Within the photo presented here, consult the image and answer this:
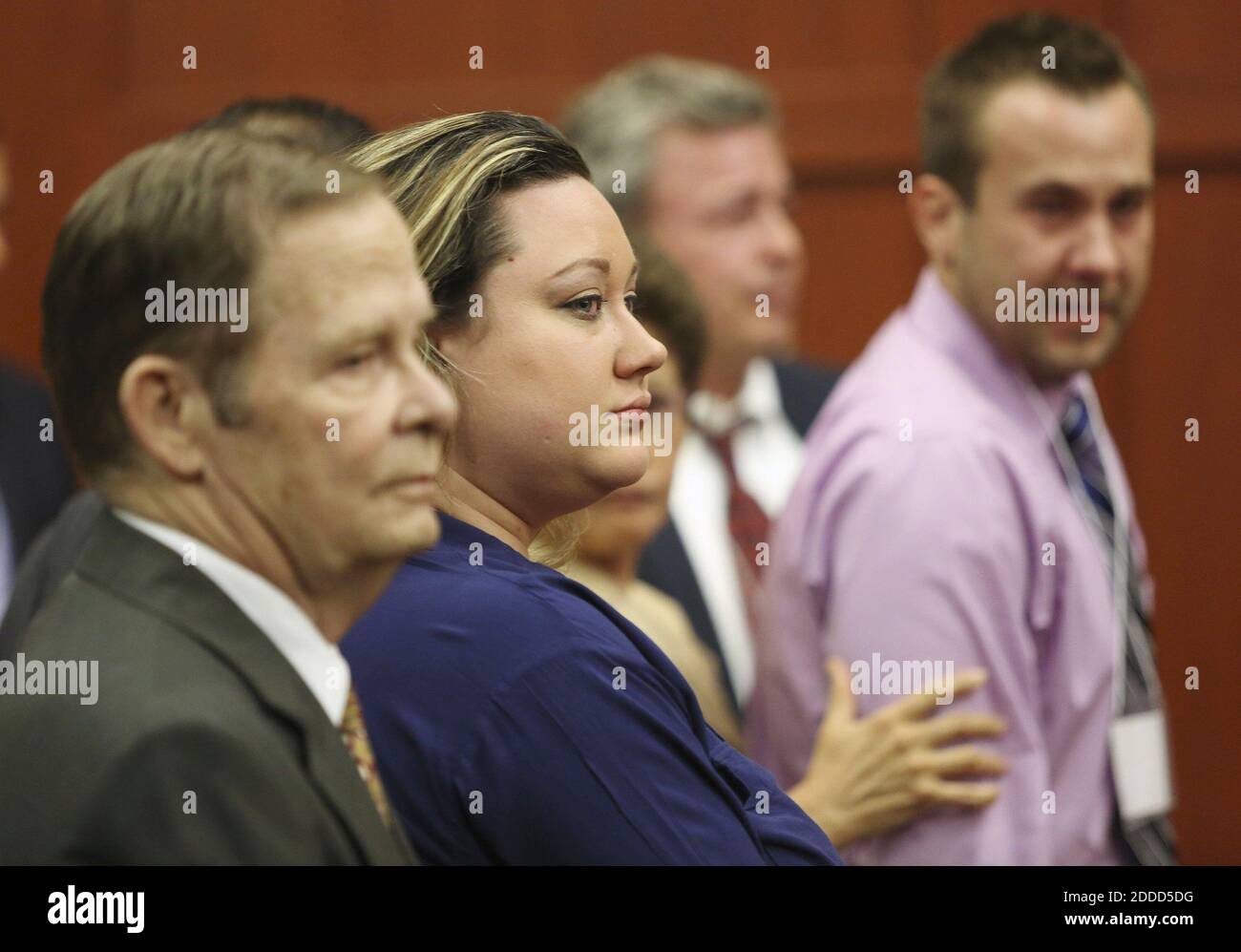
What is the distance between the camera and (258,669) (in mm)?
911

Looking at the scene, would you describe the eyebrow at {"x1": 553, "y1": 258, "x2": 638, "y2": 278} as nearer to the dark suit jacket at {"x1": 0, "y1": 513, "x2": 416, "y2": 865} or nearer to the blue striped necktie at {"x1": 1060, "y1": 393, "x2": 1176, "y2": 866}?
the dark suit jacket at {"x1": 0, "y1": 513, "x2": 416, "y2": 865}

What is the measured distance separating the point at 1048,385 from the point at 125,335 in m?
1.45

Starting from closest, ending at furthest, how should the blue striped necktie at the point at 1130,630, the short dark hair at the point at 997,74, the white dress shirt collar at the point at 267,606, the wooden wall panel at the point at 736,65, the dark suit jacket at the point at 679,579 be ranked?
the white dress shirt collar at the point at 267,606 < the blue striped necktie at the point at 1130,630 < the short dark hair at the point at 997,74 < the dark suit jacket at the point at 679,579 < the wooden wall panel at the point at 736,65

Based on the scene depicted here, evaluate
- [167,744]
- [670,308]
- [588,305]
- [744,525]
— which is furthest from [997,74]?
[167,744]

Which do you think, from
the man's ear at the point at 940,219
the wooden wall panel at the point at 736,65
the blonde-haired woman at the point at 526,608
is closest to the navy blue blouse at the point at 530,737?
the blonde-haired woman at the point at 526,608

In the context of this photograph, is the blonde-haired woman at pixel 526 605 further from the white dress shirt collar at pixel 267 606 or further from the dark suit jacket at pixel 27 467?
the dark suit jacket at pixel 27 467

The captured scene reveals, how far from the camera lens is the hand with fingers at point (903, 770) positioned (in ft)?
5.83

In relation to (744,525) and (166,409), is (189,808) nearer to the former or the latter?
(166,409)

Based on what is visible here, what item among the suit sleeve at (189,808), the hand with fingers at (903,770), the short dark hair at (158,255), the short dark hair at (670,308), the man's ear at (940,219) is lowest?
the hand with fingers at (903,770)

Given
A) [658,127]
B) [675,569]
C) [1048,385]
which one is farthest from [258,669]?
[658,127]

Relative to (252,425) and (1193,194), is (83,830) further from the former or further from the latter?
(1193,194)

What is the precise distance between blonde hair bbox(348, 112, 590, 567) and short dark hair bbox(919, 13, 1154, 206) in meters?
1.05

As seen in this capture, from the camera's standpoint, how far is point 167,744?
0.84 m

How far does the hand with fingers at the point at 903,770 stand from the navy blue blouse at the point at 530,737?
0.64 meters
